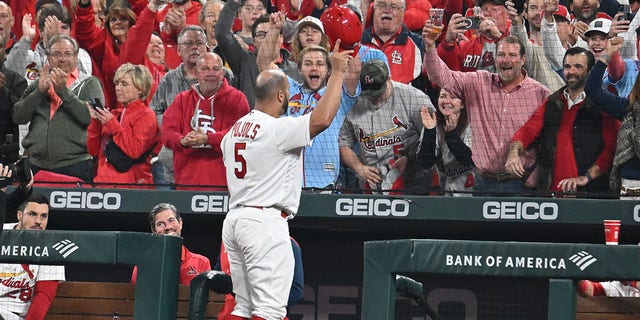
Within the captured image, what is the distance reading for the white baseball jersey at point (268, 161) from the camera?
4891 mm

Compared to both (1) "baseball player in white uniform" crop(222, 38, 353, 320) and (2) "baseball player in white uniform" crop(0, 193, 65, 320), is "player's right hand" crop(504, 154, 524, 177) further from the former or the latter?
(2) "baseball player in white uniform" crop(0, 193, 65, 320)

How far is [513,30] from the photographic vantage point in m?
7.88

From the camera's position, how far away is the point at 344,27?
313 inches

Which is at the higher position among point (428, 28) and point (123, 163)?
point (428, 28)

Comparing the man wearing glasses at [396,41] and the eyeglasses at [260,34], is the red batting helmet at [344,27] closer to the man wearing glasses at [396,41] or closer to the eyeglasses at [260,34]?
the man wearing glasses at [396,41]

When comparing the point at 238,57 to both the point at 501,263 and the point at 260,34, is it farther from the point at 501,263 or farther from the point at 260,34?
the point at 501,263

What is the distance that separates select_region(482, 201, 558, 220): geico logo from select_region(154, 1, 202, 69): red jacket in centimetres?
314

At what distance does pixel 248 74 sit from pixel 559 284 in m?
3.88

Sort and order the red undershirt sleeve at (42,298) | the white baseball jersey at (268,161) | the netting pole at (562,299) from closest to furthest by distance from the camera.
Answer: the netting pole at (562,299) < the white baseball jersey at (268,161) < the red undershirt sleeve at (42,298)

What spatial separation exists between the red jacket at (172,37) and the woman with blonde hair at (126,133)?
1197mm

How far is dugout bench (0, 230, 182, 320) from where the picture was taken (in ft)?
16.1

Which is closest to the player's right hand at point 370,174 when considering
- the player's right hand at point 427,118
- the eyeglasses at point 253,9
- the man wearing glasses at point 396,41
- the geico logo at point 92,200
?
the player's right hand at point 427,118

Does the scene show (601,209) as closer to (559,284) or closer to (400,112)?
(400,112)

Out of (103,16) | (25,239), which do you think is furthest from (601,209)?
(103,16)
